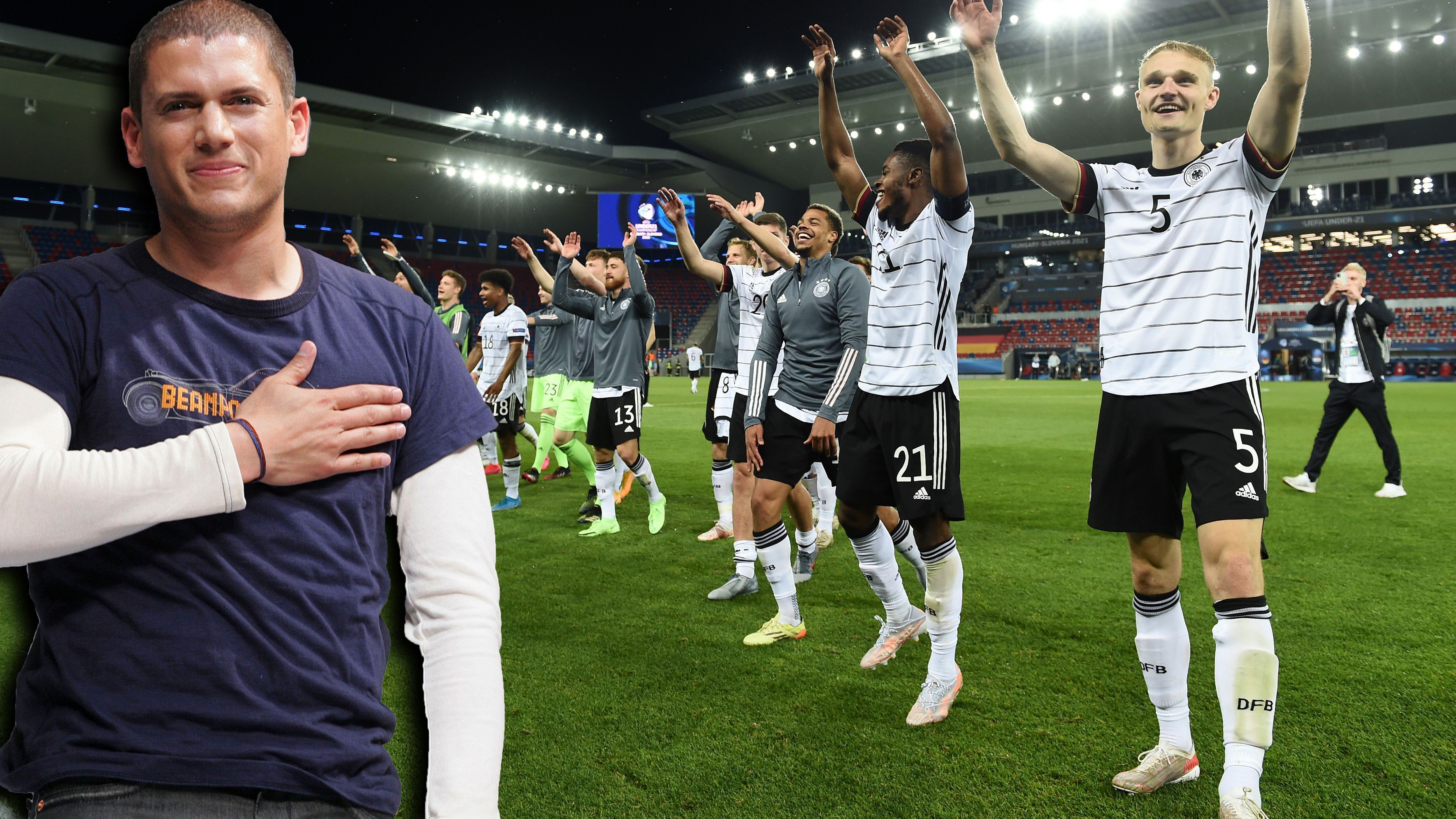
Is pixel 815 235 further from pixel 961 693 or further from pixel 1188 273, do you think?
pixel 961 693

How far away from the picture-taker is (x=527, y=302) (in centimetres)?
5728

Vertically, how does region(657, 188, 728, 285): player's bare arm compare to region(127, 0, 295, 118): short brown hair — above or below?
above

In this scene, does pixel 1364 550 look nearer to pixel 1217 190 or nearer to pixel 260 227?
pixel 1217 190

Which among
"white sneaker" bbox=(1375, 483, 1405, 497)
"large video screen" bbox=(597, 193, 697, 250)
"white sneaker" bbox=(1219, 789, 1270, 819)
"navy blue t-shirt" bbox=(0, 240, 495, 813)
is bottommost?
"white sneaker" bbox=(1375, 483, 1405, 497)

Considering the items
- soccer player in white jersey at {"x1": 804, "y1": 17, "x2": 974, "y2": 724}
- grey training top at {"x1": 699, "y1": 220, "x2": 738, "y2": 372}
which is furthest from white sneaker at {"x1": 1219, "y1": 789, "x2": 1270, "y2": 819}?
grey training top at {"x1": 699, "y1": 220, "x2": 738, "y2": 372}

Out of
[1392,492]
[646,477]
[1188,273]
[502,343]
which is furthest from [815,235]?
[1392,492]

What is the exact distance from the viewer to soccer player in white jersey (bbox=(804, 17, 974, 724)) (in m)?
3.69

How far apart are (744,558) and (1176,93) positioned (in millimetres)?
3567

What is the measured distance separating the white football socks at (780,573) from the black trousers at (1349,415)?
6.94 meters

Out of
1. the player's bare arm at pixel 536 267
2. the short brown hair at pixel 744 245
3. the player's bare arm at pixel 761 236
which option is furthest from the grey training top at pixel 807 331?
the player's bare arm at pixel 536 267

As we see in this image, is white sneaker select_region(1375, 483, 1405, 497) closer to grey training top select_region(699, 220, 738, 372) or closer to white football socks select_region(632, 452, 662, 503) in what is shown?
grey training top select_region(699, 220, 738, 372)

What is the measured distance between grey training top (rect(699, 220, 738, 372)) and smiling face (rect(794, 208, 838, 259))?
8.27ft

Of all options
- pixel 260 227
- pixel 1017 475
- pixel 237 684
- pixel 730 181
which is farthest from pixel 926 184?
pixel 730 181

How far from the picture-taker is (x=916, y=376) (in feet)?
12.5
